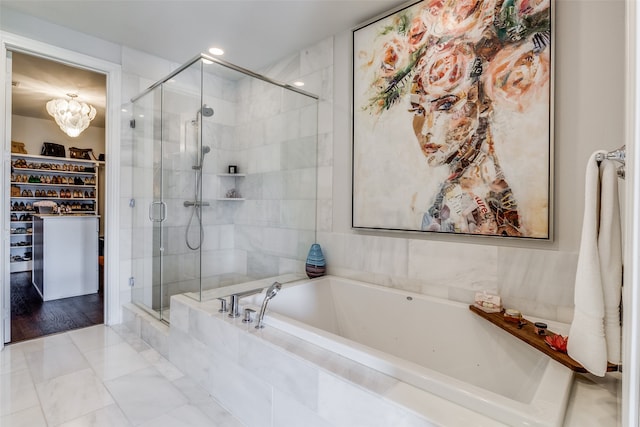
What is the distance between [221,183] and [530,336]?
212cm

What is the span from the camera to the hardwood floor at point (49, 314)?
271 cm

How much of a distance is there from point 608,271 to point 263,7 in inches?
95.0

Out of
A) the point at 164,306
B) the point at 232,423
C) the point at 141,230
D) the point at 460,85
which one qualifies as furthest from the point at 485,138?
the point at 141,230

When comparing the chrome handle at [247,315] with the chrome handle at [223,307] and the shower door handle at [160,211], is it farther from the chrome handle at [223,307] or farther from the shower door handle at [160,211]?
the shower door handle at [160,211]

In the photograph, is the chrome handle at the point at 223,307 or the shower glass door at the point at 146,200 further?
the shower glass door at the point at 146,200

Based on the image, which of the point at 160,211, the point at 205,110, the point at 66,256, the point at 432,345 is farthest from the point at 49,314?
the point at 432,345

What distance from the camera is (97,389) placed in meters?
1.83

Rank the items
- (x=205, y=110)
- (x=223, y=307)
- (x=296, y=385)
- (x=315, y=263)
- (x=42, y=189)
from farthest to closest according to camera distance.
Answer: (x=42, y=189) < (x=315, y=263) < (x=205, y=110) < (x=223, y=307) < (x=296, y=385)

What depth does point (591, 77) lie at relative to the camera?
1490 millimetres

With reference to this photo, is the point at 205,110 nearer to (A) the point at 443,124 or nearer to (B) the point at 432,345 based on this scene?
(A) the point at 443,124

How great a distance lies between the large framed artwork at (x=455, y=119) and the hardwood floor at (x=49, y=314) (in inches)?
106

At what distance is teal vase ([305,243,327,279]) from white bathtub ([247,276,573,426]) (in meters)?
0.10

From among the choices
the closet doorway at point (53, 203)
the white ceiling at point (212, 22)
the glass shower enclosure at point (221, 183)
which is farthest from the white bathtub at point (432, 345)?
the closet doorway at point (53, 203)

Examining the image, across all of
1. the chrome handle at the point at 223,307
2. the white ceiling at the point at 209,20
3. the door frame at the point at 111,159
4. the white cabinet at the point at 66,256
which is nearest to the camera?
the chrome handle at the point at 223,307
